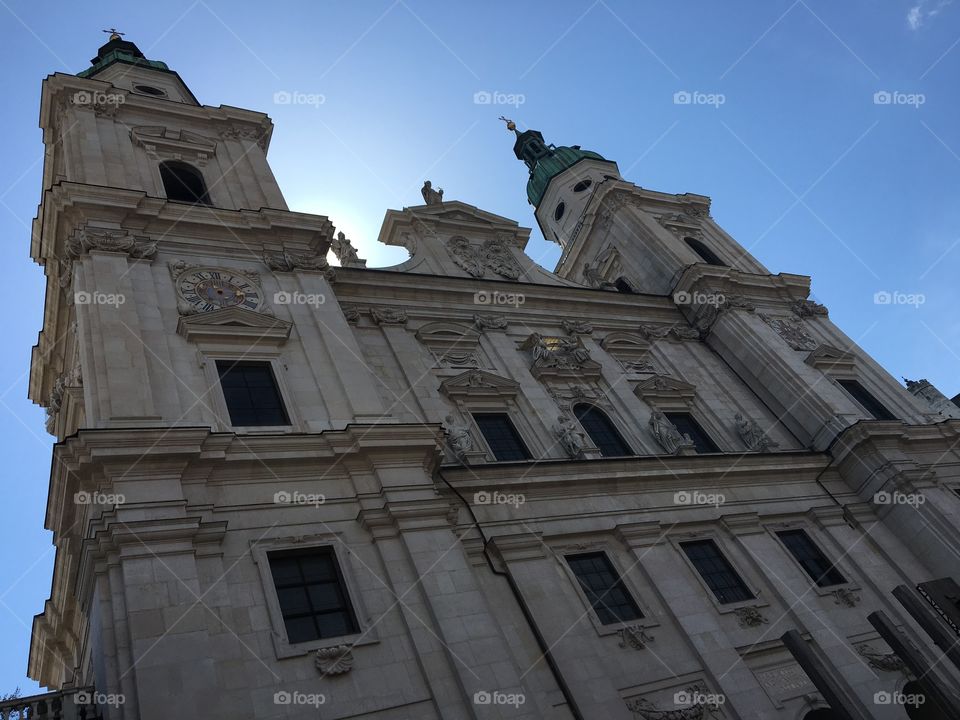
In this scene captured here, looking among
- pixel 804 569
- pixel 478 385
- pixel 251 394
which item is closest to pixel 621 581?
pixel 804 569

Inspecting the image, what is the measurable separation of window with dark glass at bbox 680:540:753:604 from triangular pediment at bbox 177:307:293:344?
10.5 metres

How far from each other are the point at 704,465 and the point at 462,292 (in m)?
8.69

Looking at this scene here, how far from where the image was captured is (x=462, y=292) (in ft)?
82.4

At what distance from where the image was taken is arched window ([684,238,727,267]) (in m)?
32.9

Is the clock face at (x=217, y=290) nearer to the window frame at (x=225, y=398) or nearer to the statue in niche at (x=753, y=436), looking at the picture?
the window frame at (x=225, y=398)

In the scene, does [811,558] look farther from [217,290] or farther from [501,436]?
[217,290]

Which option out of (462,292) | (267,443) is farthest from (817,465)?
(267,443)

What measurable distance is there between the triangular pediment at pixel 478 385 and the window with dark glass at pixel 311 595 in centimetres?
757

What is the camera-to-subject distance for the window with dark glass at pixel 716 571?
18.9 meters

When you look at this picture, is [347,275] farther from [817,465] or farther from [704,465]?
[817,465]

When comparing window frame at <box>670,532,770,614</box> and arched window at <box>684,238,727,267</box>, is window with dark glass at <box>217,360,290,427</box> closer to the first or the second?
window frame at <box>670,532,770,614</box>

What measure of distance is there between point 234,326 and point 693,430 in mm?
13193

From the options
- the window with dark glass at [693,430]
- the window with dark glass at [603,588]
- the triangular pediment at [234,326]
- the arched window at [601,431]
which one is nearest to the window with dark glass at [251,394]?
the triangular pediment at [234,326]

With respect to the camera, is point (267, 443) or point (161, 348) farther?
→ point (161, 348)
